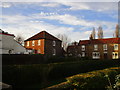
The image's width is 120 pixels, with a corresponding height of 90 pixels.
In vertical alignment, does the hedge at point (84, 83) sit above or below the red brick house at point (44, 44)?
below

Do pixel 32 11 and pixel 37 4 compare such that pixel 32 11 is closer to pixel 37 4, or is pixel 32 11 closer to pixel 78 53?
pixel 37 4

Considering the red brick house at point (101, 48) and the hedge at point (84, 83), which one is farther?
the red brick house at point (101, 48)

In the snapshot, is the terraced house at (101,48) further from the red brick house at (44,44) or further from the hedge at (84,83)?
the hedge at (84,83)

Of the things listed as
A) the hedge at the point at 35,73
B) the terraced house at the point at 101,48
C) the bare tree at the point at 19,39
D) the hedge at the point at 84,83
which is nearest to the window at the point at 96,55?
the terraced house at the point at 101,48

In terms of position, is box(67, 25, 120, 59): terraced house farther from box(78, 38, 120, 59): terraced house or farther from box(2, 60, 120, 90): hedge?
box(2, 60, 120, 90): hedge

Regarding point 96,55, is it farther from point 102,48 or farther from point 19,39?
point 19,39

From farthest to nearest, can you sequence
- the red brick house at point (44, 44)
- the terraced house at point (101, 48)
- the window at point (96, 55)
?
the window at point (96, 55), the terraced house at point (101, 48), the red brick house at point (44, 44)

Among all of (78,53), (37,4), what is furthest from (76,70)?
(78,53)

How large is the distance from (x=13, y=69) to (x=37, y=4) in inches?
216

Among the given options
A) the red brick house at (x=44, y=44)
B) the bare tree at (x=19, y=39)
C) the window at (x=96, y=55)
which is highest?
the bare tree at (x=19, y=39)

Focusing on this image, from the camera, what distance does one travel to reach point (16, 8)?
894cm

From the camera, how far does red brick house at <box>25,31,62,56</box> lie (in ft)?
111

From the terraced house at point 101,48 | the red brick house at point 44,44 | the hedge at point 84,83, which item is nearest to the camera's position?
the hedge at point 84,83

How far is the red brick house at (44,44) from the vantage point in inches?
1328
